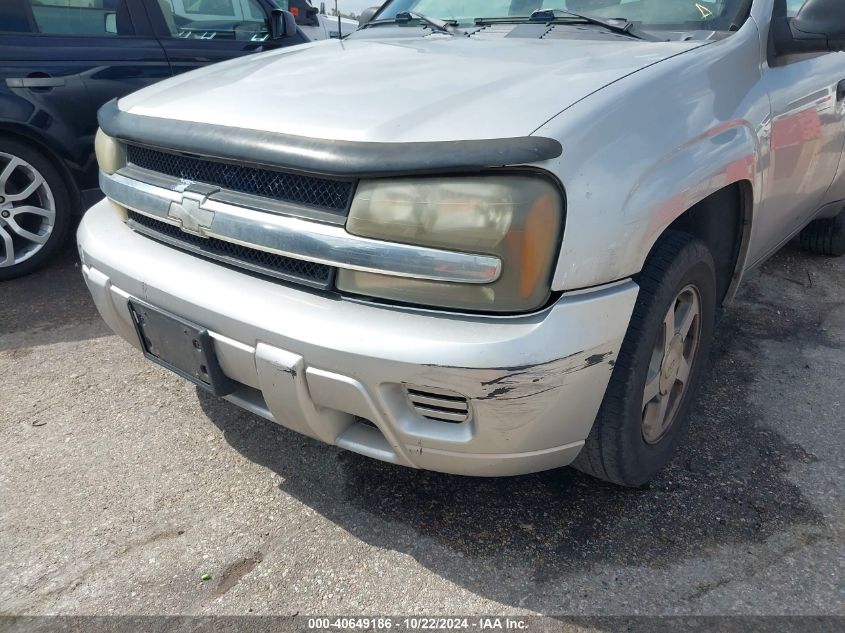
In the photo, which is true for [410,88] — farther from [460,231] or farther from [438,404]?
[438,404]

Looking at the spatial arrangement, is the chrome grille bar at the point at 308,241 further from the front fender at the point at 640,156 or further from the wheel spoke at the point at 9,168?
the wheel spoke at the point at 9,168

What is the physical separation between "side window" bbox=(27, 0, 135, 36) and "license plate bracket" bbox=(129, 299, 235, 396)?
262cm

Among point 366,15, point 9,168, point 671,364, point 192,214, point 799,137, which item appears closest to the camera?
point 192,214

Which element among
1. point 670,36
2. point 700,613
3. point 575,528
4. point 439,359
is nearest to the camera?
point 439,359

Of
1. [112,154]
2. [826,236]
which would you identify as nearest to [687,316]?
[112,154]

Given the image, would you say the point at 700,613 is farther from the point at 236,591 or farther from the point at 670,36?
the point at 670,36

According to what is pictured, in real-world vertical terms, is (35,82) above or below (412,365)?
above

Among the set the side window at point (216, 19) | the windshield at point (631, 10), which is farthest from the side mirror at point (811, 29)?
the side window at point (216, 19)

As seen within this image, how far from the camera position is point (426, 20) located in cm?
285

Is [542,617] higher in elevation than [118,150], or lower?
lower

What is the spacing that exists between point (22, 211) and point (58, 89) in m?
→ 0.67

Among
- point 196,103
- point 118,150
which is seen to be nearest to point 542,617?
point 196,103

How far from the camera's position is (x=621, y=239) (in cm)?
163

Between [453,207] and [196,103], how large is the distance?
0.95 meters
